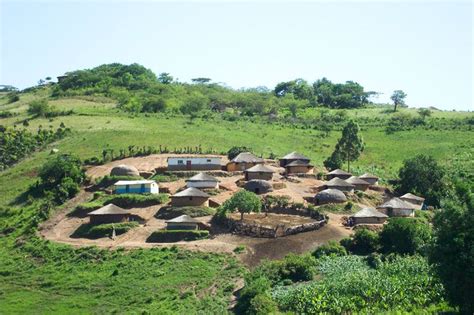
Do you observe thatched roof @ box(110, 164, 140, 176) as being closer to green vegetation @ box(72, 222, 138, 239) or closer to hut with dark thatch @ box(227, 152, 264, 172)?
hut with dark thatch @ box(227, 152, 264, 172)

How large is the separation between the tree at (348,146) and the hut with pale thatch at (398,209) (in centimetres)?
1811

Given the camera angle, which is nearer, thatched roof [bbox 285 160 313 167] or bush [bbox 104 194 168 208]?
bush [bbox 104 194 168 208]

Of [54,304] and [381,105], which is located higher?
[381,105]

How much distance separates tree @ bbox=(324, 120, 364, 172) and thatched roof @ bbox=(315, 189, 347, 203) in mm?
16172

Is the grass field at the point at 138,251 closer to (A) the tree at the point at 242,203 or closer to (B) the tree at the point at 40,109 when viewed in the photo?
(B) the tree at the point at 40,109

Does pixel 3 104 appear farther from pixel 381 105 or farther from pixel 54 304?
pixel 54 304

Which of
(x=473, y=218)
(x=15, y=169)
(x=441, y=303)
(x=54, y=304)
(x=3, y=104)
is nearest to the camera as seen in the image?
(x=473, y=218)

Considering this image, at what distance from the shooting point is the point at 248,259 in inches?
1811

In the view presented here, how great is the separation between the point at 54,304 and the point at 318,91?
11016cm

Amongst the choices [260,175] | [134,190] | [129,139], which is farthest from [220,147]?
[134,190]

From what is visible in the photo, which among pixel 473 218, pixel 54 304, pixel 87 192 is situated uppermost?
pixel 473 218

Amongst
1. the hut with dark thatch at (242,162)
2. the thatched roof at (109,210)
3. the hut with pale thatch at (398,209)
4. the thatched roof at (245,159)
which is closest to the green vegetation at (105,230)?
the thatched roof at (109,210)

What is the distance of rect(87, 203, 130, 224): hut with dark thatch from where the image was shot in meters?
55.0

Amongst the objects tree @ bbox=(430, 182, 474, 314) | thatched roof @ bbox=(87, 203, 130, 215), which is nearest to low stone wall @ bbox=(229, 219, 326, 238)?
thatched roof @ bbox=(87, 203, 130, 215)
